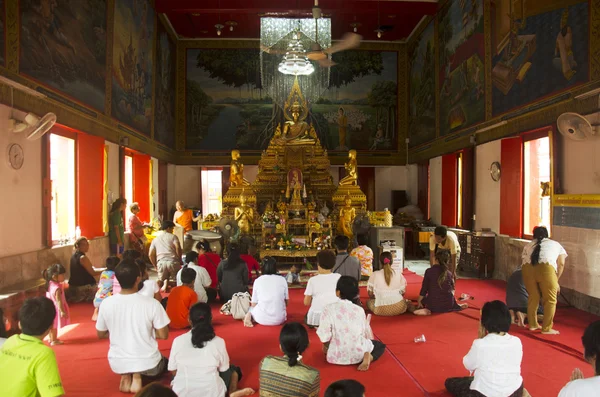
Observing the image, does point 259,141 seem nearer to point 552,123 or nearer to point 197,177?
point 197,177

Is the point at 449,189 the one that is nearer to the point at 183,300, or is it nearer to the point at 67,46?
the point at 183,300

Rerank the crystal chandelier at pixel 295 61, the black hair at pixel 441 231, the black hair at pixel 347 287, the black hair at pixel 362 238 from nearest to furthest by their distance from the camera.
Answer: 1. the black hair at pixel 347 287
2. the black hair at pixel 441 231
3. the black hair at pixel 362 238
4. the crystal chandelier at pixel 295 61

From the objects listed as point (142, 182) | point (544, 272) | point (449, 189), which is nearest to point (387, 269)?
point (544, 272)

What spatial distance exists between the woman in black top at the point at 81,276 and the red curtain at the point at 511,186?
8.26 meters

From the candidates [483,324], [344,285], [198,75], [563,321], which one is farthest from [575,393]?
[198,75]

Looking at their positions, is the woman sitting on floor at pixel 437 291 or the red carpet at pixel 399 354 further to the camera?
the woman sitting on floor at pixel 437 291

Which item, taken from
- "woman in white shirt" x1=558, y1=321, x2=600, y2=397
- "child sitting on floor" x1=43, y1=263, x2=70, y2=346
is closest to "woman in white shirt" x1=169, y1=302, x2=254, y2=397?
"woman in white shirt" x1=558, y1=321, x2=600, y2=397

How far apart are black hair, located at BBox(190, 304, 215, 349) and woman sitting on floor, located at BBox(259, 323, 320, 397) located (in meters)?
0.52

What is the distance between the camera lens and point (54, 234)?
8984mm

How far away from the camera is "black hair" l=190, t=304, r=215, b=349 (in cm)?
338

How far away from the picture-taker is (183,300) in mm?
5707

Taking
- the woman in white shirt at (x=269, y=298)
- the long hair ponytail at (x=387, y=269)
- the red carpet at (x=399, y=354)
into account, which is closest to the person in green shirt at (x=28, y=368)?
the red carpet at (x=399, y=354)

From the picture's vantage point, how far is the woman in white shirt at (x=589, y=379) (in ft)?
7.47

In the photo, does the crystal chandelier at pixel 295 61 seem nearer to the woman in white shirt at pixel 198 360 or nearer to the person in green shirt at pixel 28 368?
the woman in white shirt at pixel 198 360
